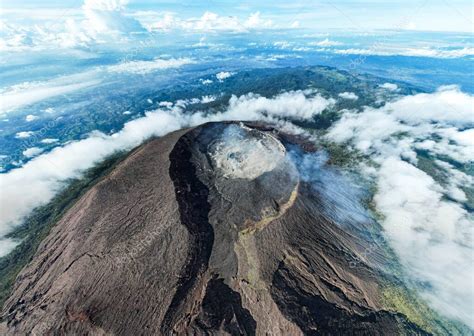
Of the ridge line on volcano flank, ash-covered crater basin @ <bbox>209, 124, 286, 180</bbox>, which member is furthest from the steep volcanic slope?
ash-covered crater basin @ <bbox>209, 124, 286, 180</bbox>

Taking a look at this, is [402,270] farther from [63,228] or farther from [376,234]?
[63,228]

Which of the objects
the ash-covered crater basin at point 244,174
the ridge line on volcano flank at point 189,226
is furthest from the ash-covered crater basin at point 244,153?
the ridge line on volcano flank at point 189,226

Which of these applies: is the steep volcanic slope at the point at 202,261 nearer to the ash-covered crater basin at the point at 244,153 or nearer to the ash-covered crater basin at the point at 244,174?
the ash-covered crater basin at the point at 244,174

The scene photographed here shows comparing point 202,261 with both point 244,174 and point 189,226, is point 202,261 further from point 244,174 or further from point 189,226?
point 244,174

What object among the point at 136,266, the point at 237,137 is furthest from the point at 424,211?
the point at 136,266

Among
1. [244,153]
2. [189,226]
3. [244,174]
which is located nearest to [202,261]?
[189,226]

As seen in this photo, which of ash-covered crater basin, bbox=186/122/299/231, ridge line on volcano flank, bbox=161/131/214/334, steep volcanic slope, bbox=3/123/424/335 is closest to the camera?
steep volcanic slope, bbox=3/123/424/335

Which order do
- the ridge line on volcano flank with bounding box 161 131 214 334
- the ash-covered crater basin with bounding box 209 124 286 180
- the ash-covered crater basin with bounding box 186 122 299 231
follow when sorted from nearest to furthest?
the ridge line on volcano flank with bounding box 161 131 214 334 < the ash-covered crater basin with bounding box 186 122 299 231 < the ash-covered crater basin with bounding box 209 124 286 180

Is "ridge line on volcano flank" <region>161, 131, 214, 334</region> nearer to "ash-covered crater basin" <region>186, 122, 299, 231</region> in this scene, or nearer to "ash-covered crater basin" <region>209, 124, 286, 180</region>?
→ "ash-covered crater basin" <region>186, 122, 299, 231</region>
